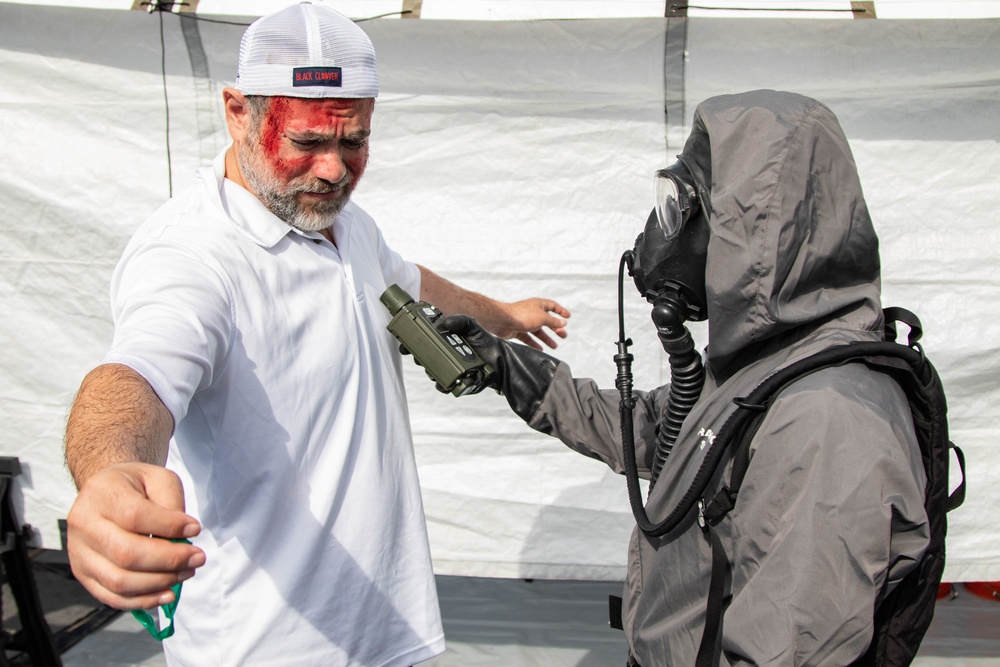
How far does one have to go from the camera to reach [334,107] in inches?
63.8

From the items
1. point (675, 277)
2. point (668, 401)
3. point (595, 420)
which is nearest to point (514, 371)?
point (595, 420)

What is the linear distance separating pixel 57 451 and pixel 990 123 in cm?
314

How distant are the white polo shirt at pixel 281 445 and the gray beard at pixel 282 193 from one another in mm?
22

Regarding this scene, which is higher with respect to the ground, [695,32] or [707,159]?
[695,32]

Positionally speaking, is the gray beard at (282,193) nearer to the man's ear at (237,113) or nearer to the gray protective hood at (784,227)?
the man's ear at (237,113)

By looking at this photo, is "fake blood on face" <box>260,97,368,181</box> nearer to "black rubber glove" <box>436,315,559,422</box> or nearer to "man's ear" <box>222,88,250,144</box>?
"man's ear" <box>222,88,250,144</box>

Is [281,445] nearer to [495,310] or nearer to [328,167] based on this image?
[328,167]

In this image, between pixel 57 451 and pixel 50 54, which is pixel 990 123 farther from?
pixel 57 451

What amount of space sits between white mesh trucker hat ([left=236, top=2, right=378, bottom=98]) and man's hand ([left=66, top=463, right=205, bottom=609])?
2.94ft

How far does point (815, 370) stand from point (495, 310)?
1145mm

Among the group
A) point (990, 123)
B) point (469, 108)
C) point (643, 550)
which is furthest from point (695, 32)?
point (643, 550)

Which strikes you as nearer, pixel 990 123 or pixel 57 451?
pixel 990 123

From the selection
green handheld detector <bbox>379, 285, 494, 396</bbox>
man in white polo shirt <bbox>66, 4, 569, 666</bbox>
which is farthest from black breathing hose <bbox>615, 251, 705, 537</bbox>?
man in white polo shirt <bbox>66, 4, 569, 666</bbox>

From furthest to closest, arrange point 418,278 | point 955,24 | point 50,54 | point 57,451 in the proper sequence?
point 57,451 → point 50,54 → point 955,24 → point 418,278
